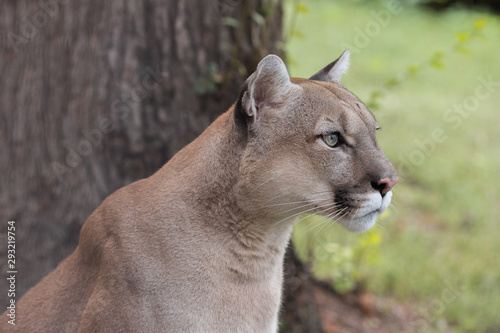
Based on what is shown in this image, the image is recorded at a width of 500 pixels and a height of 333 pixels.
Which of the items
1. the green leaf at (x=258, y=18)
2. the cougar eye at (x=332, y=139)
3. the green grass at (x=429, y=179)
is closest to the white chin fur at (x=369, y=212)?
the cougar eye at (x=332, y=139)

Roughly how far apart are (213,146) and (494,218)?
5.79 metres

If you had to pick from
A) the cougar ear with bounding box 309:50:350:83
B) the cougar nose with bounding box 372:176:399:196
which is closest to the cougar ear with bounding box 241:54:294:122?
the cougar ear with bounding box 309:50:350:83

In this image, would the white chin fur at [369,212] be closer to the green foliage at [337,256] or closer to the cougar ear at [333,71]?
the cougar ear at [333,71]

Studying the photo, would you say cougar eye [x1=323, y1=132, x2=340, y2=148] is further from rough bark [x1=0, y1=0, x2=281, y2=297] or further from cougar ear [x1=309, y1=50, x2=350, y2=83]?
rough bark [x1=0, y1=0, x2=281, y2=297]

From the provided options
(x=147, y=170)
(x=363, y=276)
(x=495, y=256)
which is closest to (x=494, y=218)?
(x=495, y=256)

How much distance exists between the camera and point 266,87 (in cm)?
318

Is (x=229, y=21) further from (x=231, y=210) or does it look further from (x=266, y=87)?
(x=231, y=210)

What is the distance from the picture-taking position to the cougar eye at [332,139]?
3.13 metres

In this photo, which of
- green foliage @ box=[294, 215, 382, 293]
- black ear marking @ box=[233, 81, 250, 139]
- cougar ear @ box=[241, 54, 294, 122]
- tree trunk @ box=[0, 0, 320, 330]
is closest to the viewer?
cougar ear @ box=[241, 54, 294, 122]

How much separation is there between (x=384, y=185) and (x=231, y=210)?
828 millimetres

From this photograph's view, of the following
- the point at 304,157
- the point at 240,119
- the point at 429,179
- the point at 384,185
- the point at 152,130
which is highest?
the point at 240,119

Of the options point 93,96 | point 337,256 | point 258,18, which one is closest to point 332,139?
point 258,18

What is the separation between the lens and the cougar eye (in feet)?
10.3

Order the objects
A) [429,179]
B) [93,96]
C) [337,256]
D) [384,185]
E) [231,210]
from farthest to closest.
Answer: [429,179] → [337,256] → [93,96] → [231,210] → [384,185]
